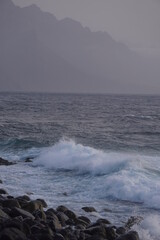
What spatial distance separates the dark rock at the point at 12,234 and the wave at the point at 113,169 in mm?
7608

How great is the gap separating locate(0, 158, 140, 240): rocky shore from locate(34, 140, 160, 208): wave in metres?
3.20

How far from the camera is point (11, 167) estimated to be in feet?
74.8

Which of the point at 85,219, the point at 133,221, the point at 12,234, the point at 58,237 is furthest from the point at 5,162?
the point at 12,234

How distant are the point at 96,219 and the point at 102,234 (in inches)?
98.8

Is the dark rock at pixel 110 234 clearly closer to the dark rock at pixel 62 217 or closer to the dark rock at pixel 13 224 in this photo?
the dark rock at pixel 62 217

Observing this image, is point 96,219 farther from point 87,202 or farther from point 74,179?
point 74,179

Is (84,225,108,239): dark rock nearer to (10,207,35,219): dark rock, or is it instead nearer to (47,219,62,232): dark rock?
(47,219,62,232): dark rock

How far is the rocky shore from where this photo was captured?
10.4 metres

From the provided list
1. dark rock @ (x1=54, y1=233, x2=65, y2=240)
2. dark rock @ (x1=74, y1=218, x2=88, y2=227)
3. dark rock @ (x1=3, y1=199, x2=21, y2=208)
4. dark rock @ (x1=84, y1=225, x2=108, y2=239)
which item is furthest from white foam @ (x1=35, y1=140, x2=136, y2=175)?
A: dark rock @ (x1=54, y1=233, x2=65, y2=240)

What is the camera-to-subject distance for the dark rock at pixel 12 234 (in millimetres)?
9655

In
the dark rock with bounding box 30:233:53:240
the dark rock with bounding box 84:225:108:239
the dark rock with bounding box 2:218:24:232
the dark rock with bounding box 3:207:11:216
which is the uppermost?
the dark rock with bounding box 2:218:24:232

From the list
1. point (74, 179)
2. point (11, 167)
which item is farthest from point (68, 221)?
point (11, 167)

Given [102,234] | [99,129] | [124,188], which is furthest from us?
[99,129]

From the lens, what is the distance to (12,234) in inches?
389
